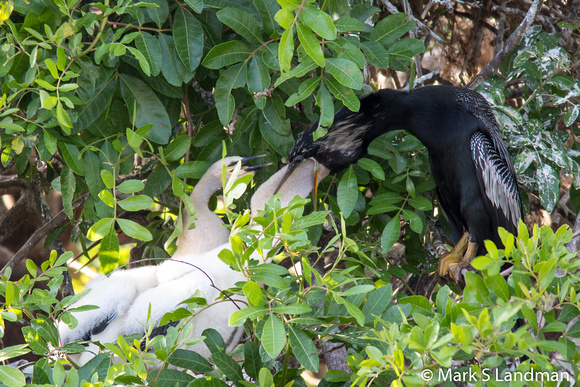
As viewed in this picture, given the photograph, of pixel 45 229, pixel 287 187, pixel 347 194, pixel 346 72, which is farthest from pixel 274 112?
pixel 45 229

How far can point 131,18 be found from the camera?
6.64 feet

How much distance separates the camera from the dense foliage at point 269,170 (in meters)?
1.24

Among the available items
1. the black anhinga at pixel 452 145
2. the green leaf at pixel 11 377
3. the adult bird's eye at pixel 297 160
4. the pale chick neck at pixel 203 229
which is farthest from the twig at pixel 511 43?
the green leaf at pixel 11 377

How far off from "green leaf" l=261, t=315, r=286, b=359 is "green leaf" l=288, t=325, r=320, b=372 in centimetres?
10

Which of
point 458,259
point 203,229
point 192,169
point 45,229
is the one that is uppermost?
point 192,169

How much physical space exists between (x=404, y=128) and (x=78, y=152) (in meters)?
1.38

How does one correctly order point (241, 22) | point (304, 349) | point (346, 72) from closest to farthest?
point (304, 349), point (346, 72), point (241, 22)

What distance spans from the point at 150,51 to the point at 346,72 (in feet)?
2.28

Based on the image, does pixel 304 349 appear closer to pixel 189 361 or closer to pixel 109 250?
pixel 189 361

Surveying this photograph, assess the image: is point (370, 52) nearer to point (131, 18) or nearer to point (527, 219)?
point (131, 18)

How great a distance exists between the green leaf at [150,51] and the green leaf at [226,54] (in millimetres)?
151

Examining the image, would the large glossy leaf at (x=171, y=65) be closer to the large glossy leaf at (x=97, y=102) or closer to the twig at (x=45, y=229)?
the large glossy leaf at (x=97, y=102)

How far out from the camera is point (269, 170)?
2541mm

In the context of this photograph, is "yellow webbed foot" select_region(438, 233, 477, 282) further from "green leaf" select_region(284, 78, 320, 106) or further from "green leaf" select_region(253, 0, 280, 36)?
"green leaf" select_region(253, 0, 280, 36)
